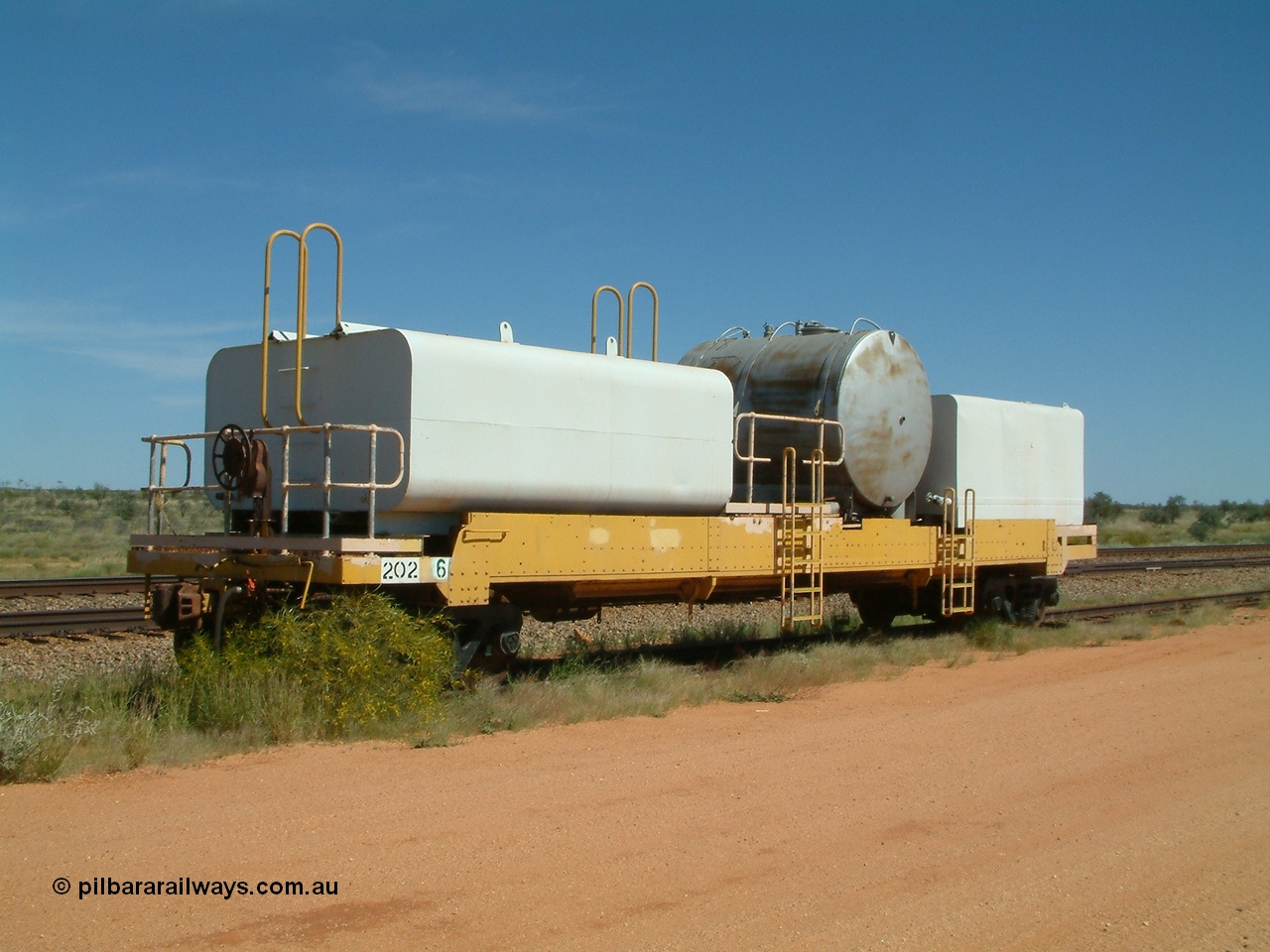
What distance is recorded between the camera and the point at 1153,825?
6.57 m

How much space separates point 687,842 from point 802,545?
263 inches

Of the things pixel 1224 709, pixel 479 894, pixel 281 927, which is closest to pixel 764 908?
pixel 479 894

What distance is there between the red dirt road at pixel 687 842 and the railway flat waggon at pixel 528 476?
1.66m

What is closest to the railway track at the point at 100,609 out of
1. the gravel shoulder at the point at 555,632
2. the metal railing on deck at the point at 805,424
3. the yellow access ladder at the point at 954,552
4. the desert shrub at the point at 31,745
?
the gravel shoulder at the point at 555,632

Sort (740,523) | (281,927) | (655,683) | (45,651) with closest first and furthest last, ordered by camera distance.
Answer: (281,927), (655,683), (740,523), (45,651)

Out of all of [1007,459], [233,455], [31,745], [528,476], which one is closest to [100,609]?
[233,455]

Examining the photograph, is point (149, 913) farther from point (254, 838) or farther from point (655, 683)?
point (655, 683)

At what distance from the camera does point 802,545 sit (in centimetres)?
1255

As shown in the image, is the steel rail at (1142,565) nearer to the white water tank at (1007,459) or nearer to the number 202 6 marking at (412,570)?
the white water tank at (1007,459)

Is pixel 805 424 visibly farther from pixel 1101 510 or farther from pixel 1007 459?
pixel 1101 510

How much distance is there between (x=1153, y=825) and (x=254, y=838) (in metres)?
4.61

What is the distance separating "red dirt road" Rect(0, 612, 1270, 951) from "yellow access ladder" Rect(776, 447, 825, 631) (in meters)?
3.06

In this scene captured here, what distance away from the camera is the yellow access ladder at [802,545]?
1235 centimetres

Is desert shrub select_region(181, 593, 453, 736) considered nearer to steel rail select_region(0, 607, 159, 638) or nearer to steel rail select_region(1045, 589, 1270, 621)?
steel rail select_region(0, 607, 159, 638)
